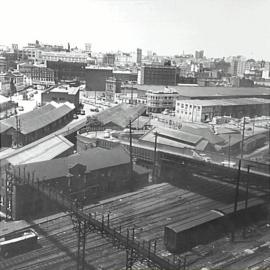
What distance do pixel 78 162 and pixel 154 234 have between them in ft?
4.12

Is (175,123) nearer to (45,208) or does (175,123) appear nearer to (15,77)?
(45,208)

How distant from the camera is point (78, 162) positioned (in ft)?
14.0

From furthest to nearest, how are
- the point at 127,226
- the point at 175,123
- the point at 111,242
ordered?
1. the point at 175,123
2. the point at 127,226
3. the point at 111,242

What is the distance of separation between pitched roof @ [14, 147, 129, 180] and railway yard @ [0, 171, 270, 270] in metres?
0.42

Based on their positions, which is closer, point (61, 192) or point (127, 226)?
point (127, 226)

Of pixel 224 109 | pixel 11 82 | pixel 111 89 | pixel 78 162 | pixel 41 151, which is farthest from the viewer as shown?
pixel 111 89

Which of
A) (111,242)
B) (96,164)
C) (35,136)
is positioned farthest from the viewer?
(35,136)

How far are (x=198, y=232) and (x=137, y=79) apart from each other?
13153 mm

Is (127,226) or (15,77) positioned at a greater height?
(15,77)

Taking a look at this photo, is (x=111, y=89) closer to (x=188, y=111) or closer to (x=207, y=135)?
(x=188, y=111)

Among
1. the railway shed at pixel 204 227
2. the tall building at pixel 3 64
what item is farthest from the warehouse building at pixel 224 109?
the tall building at pixel 3 64

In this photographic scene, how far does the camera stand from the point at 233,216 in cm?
372

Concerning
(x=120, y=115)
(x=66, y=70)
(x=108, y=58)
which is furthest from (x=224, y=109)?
(x=108, y=58)

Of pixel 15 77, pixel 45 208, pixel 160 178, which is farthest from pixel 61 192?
pixel 15 77
